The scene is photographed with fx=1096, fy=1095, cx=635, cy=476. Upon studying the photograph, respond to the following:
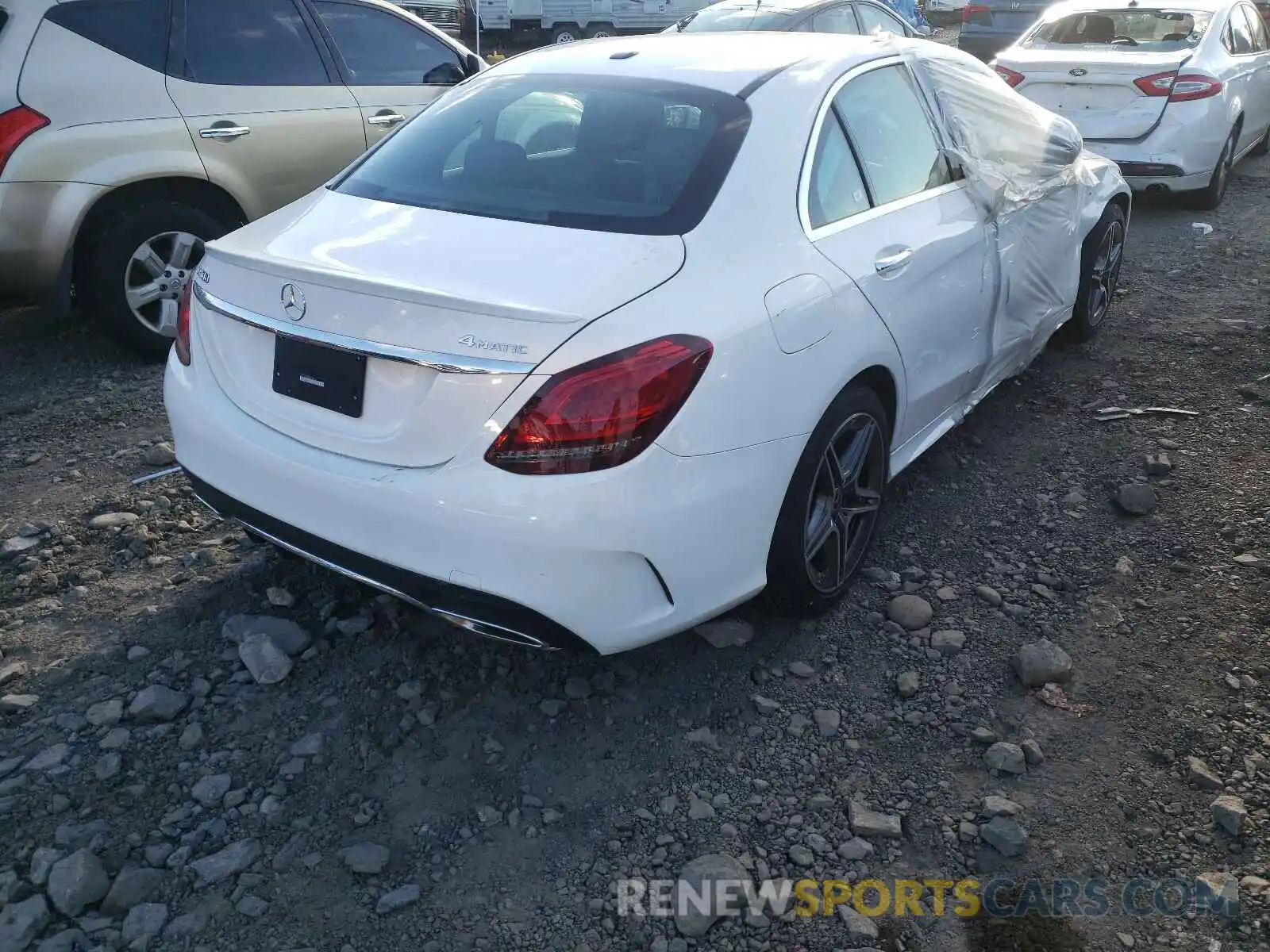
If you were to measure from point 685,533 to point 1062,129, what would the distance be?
3552mm

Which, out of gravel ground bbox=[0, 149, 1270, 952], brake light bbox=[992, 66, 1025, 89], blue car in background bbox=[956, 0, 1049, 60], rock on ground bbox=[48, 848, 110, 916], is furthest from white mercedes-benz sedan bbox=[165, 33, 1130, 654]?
blue car in background bbox=[956, 0, 1049, 60]

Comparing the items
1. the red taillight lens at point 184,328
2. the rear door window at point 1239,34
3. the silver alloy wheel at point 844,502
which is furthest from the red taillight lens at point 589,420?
the rear door window at point 1239,34

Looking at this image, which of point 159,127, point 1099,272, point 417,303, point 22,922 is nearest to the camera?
point 22,922

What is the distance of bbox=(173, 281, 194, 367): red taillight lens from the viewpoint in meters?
3.06

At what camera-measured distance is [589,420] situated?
2.40m

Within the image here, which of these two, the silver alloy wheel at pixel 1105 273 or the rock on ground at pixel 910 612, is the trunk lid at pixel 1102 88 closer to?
the silver alloy wheel at pixel 1105 273

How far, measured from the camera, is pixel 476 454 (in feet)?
8.00

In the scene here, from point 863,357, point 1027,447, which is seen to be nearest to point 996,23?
point 1027,447

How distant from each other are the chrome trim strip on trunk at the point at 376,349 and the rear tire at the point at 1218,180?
772cm

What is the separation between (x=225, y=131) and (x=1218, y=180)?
7202 millimetres

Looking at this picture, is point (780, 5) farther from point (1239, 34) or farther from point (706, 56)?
point (706, 56)

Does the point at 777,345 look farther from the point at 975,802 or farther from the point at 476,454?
the point at 975,802

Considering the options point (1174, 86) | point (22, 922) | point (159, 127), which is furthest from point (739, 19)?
point (22, 922)

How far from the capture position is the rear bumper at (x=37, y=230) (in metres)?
4.71
